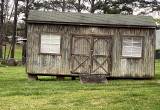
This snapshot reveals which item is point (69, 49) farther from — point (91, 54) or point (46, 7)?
point (46, 7)

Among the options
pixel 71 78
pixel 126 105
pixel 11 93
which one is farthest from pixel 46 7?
pixel 126 105

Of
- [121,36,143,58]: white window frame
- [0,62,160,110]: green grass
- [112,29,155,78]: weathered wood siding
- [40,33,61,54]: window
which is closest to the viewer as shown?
[0,62,160,110]: green grass

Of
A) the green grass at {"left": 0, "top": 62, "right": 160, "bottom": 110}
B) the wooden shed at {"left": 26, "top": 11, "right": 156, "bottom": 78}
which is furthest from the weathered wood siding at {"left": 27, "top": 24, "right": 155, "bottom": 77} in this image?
the green grass at {"left": 0, "top": 62, "right": 160, "bottom": 110}

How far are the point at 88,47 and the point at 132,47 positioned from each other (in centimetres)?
240

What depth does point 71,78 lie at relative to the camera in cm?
2817

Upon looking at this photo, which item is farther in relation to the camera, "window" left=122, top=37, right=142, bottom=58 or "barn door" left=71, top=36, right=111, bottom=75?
"window" left=122, top=37, right=142, bottom=58

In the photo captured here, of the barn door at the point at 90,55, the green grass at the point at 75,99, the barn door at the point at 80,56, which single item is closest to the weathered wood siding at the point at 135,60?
the barn door at the point at 90,55

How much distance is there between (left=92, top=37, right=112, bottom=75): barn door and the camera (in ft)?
86.8

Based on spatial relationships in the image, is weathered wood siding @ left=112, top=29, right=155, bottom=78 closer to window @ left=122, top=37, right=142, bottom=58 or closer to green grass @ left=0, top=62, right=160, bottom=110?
window @ left=122, top=37, right=142, bottom=58

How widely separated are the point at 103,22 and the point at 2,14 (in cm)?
3674

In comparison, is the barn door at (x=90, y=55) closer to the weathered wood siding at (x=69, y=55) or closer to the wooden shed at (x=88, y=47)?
the wooden shed at (x=88, y=47)

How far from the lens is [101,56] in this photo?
1043 inches

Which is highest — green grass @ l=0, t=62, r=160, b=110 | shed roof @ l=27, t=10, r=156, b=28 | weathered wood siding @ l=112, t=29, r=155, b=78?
shed roof @ l=27, t=10, r=156, b=28

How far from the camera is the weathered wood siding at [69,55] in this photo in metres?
26.4
